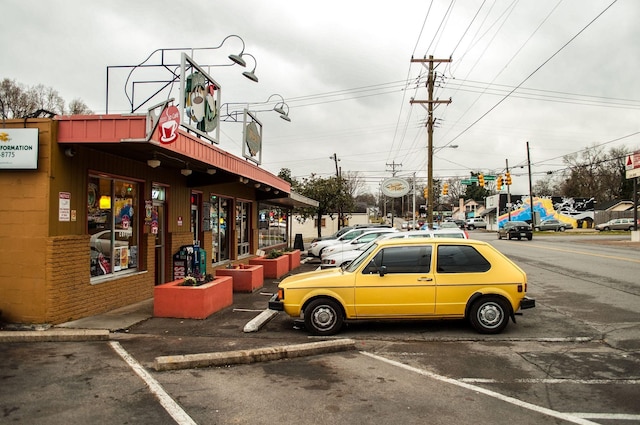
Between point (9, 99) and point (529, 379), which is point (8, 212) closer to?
point (529, 379)

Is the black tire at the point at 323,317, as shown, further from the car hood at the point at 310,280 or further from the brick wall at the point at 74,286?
the brick wall at the point at 74,286

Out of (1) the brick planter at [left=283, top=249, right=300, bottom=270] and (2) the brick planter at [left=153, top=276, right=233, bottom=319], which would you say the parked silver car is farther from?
(2) the brick planter at [left=153, top=276, right=233, bottom=319]

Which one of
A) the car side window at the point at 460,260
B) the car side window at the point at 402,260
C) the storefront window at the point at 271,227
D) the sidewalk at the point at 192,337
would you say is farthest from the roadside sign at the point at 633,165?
the sidewalk at the point at 192,337

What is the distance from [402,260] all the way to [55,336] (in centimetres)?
531

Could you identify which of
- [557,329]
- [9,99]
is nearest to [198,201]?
[557,329]

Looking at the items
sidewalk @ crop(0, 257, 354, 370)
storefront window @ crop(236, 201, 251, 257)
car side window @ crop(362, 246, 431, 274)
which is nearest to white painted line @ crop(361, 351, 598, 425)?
sidewalk @ crop(0, 257, 354, 370)

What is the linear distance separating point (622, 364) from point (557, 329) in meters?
1.96

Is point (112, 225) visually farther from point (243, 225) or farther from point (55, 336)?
point (243, 225)

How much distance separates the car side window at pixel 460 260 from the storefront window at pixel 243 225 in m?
10.5

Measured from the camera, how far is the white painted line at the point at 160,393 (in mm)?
4152

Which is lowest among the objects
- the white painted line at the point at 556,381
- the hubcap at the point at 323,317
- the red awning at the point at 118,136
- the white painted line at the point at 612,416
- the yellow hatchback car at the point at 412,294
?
the white painted line at the point at 556,381

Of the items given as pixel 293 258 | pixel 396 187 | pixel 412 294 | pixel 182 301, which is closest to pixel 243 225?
pixel 293 258

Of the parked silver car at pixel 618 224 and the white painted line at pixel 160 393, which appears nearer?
the white painted line at pixel 160 393

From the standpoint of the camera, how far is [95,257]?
8.90 metres
